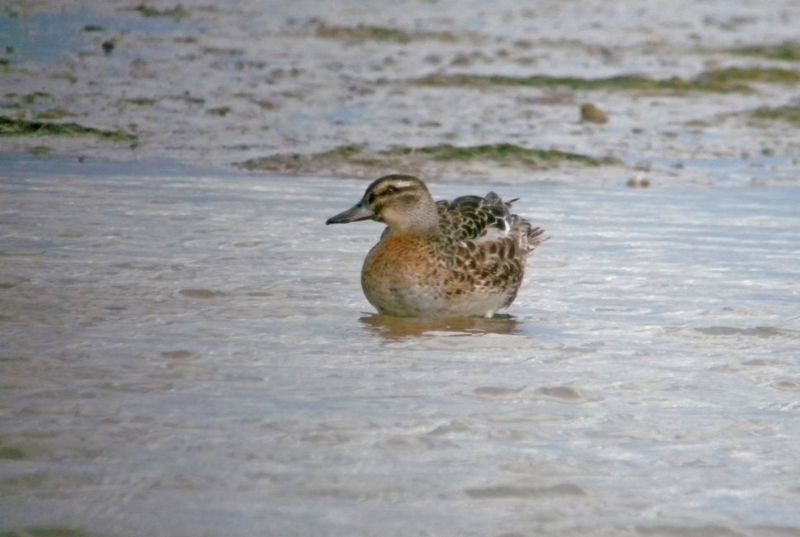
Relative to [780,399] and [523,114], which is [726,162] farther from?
[780,399]

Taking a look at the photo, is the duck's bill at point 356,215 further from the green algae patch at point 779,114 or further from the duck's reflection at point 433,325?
the green algae patch at point 779,114

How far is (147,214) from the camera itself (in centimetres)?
1222

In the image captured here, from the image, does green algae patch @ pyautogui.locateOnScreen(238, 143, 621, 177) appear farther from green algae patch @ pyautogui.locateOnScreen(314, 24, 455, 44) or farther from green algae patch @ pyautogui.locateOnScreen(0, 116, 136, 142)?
green algae patch @ pyautogui.locateOnScreen(314, 24, 455, 44)

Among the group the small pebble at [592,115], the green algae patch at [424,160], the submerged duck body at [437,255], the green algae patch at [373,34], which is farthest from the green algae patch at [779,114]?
the submerged duck body at [437,255]

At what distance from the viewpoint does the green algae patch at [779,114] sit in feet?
62.0

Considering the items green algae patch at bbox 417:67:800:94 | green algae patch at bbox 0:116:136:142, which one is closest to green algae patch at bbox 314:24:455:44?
green algae patch at bbox 417:67:800:94

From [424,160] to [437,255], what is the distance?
553 centimetres

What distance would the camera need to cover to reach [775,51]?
82.6ft

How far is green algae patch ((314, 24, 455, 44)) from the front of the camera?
25031 millimetres

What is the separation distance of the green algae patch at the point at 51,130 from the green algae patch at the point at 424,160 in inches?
54.1

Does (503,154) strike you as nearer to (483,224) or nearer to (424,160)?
(424,160)

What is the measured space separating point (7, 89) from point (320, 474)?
12.4m

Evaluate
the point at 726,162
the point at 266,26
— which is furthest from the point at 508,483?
the point at 266,26

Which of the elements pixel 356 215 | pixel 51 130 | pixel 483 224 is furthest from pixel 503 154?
pixel 356 215
